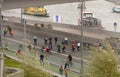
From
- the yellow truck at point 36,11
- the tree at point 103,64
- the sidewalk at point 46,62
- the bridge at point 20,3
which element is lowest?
the sidewalk at point 46,62

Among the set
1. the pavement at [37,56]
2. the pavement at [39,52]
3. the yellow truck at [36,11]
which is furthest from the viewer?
the yellow truck at [36,11]

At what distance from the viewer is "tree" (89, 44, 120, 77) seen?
68.0ft

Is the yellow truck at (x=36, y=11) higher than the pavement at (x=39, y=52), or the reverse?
the yellow truck at (x=36, y=11)

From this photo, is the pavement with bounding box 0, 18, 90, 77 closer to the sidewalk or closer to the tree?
the sidewalk

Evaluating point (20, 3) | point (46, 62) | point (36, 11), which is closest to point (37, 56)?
point (46, 62)

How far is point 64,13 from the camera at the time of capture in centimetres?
6862

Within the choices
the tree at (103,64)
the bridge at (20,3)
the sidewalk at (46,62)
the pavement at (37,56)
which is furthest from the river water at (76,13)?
the tree at (103,64)

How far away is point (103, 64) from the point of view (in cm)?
2100

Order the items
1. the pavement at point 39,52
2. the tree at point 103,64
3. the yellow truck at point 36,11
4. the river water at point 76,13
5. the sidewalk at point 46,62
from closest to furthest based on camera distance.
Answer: the tree at point 103,64 → the sidewalk at point 46,62 → the pavement at point 39,52 → the river water at point 76,13 → the yellow truck at point 36,11

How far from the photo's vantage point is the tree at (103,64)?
20.7 meters

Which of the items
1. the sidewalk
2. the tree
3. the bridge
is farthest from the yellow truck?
the tree

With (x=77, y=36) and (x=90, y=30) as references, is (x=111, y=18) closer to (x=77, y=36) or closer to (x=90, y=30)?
(x=90, y=30)

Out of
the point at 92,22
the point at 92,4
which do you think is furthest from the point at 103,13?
the point at 92,22

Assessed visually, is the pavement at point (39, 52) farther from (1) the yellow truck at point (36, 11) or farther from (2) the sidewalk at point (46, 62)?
(1) the yellow truck at point (36, 11)
